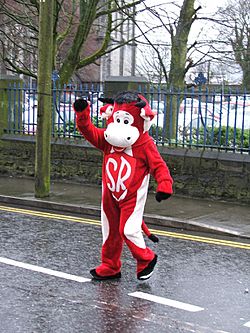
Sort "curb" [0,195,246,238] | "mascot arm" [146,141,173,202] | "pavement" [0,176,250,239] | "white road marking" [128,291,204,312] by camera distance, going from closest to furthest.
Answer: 1. "white road marking" [128,291,204,312]
2. "mascot arm" [146,141,173,202]
3. "curb" [0,195,246,238]
4. "pavement" [0,176,250,239]

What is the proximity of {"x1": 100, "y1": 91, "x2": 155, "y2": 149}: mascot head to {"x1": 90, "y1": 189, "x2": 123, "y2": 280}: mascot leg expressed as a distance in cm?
53

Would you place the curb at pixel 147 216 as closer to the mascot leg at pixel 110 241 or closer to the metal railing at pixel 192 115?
the metal railing at pixel 192 115

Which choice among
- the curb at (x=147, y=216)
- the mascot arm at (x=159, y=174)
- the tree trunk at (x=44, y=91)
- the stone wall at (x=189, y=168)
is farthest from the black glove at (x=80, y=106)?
the stone wall at (x=189, y=168)

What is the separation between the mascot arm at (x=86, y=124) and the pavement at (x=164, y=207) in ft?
9.78

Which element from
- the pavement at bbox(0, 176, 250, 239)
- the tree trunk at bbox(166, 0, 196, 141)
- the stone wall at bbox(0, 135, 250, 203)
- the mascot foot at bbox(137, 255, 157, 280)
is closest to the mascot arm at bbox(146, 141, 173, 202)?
the mascot foot at bbox(137, 255, 157, 280)

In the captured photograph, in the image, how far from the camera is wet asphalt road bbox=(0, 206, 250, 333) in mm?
4699

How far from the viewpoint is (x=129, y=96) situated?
579 cm

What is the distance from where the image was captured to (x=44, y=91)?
33.2ft

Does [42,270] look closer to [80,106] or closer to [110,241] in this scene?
[110,241]

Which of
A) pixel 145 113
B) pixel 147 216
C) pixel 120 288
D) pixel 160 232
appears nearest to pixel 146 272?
pixel 120 288

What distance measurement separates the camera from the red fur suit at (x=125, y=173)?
5660 mm

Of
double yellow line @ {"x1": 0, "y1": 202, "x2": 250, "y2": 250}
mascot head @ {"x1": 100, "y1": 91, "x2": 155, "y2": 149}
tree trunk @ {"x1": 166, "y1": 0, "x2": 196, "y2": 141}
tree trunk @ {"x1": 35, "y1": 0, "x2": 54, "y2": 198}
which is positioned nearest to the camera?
mascot head @ {"x1": 100, "y1": 91, "x2": 155, "y2": 149}

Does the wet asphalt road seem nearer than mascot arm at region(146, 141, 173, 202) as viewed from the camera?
Yes

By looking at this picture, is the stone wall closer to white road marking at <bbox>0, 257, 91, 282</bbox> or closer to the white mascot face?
the white mascot face
